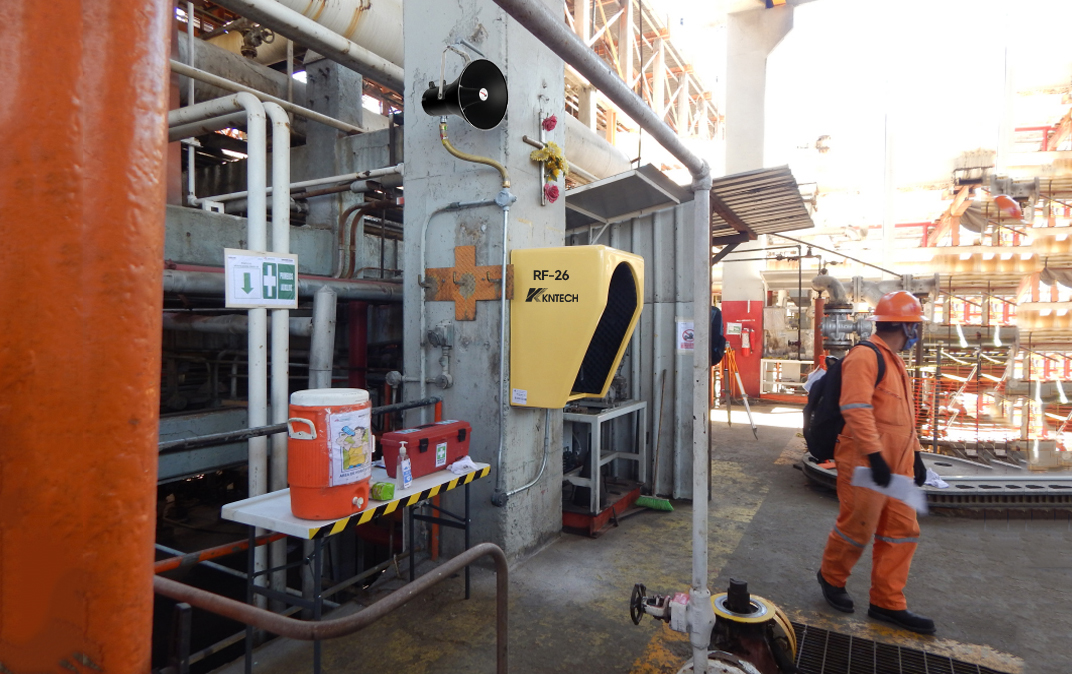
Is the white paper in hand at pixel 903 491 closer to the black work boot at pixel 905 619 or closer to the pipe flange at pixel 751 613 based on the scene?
the black work boot at pixel 905 619

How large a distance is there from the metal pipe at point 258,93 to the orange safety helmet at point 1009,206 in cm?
1059

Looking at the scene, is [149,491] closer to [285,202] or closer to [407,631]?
[407,631]

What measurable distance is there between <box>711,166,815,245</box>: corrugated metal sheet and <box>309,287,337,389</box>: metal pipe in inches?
132

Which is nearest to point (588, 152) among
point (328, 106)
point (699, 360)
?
point (328, 106)

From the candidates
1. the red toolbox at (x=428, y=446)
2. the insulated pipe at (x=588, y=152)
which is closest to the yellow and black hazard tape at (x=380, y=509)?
the red toolbox at (x=428, y=446)

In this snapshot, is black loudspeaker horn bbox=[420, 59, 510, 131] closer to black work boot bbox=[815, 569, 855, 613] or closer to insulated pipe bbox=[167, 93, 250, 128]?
insulated pipe bbox=[167, 93, 250, 128]

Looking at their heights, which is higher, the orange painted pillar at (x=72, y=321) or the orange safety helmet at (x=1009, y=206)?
the orange safety helmet at (x=1009, y=206)

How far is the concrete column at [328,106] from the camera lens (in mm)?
6906

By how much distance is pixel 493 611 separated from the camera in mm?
3559

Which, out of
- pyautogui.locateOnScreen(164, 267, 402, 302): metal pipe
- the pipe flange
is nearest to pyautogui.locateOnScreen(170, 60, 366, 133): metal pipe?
pyautogui.locateOnScreen(164, 267, 402, 302): metal pipe

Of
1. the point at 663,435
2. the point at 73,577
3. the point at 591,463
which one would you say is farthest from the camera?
the point at 663,435

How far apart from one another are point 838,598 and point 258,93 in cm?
618

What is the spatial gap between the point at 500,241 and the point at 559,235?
77cm

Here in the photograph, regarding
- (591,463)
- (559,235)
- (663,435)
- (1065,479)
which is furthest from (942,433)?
(559,235)
